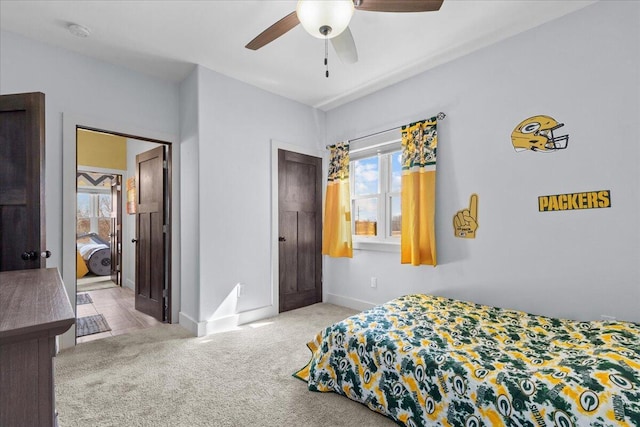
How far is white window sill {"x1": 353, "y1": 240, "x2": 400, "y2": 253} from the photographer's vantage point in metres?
3.41

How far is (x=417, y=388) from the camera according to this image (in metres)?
1.63

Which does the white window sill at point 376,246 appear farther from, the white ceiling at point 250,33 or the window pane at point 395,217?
the white ceiling at point 250,33

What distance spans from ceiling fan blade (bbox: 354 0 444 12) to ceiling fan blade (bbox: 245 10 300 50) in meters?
0.36

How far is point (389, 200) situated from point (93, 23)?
3.18 metres

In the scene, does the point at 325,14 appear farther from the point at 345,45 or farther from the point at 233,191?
the point at 233,191

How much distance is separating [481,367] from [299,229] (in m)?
2.74

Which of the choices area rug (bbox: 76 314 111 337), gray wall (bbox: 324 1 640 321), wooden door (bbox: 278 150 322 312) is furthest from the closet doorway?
gray wall (bbox: 324 1 640 321)

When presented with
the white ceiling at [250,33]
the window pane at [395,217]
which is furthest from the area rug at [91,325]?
the window pane at [395,217]

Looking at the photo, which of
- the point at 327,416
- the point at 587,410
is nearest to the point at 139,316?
the point at 327,416

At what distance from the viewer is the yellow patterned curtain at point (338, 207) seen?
3811mm

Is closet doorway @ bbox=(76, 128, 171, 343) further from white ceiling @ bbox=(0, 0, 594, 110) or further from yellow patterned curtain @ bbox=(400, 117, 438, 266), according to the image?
yellow patterned curtain @ bbox=(400, 117, 438, 266)

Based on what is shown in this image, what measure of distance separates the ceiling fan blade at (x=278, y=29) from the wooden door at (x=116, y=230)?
479 cm

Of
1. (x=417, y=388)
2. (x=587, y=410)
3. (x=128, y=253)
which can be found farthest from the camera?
(x=128, y=253)

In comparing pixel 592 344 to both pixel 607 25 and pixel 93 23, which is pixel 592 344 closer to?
pixel 607 25
